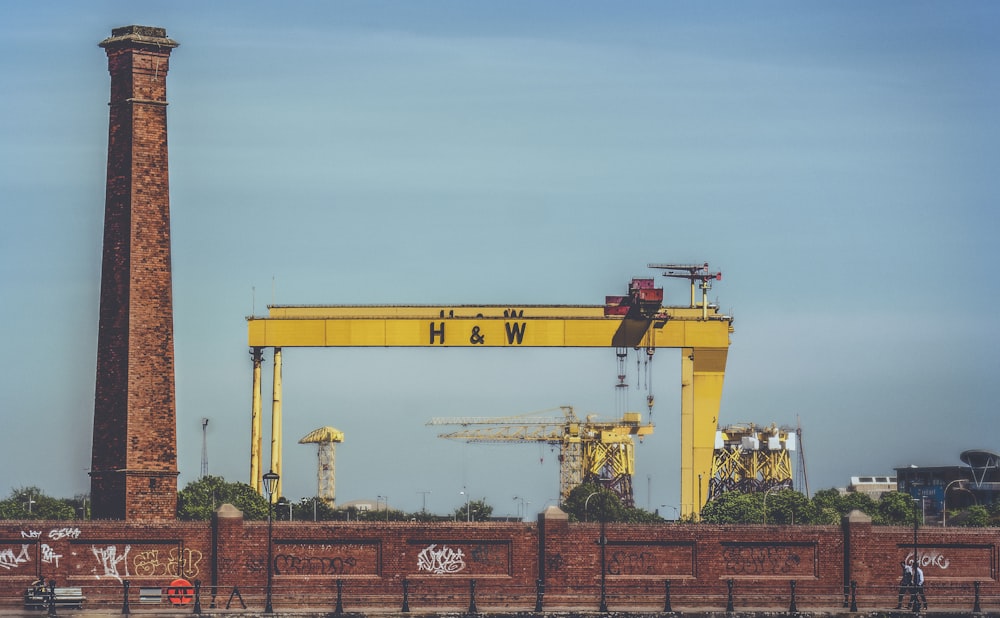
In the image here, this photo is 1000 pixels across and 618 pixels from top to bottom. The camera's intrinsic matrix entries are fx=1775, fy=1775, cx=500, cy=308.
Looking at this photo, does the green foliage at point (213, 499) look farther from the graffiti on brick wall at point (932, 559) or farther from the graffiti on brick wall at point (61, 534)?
the graffiti on brick wall at point (932, 559)

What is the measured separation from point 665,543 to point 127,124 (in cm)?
1773

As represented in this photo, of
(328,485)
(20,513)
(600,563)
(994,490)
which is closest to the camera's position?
(600,563)

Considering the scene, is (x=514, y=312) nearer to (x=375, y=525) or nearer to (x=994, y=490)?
(x=375, y=525)

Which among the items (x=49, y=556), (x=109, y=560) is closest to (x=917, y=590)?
(x=109, y=560)

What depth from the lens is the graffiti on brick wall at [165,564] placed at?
44188mm

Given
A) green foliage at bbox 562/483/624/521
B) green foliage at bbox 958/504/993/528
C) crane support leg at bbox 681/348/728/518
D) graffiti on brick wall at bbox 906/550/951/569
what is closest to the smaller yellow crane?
Answer: green foliage at bbox 562/483/624/521

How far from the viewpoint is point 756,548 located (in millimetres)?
47312

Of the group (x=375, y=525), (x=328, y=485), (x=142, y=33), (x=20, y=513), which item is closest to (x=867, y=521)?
(x=375, y=525)

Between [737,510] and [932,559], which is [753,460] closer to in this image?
[737,510]

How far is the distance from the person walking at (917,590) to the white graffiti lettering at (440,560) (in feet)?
37.4

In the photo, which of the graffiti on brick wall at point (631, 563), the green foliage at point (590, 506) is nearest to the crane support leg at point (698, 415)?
the graffiti on brick wall at point (631, 563)

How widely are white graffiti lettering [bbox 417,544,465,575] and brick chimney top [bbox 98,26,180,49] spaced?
1465 cm

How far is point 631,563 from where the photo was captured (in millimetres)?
46625

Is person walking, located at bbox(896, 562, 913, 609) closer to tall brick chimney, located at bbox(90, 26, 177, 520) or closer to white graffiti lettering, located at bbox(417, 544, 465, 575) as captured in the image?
white graffiti lettering, located at bbox(417, 544, 465, 575)
